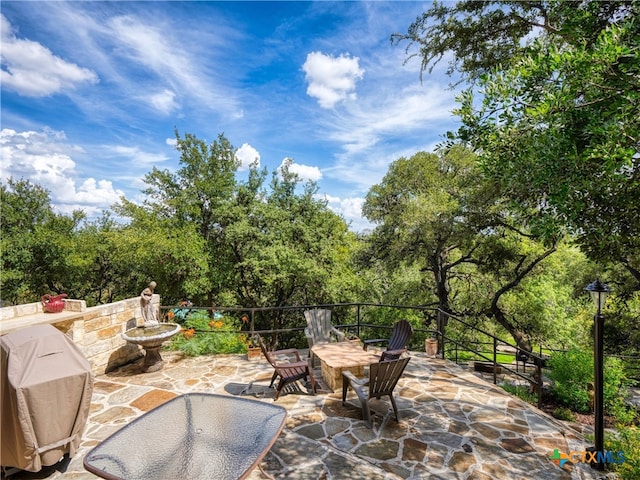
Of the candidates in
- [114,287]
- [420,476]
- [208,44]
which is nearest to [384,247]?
[208,44]

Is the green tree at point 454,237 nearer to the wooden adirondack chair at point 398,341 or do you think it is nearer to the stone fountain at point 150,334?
the wooden adirondack chair at point 398,341

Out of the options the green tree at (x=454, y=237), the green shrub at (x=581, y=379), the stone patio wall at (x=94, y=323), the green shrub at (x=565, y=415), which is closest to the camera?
the stone patio wall at (x=94, y=323)

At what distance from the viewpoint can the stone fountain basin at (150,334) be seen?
193 inches

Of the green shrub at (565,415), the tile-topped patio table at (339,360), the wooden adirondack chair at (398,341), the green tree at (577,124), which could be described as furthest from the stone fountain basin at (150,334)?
the green shrub at (565,415)

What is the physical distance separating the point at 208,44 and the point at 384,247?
8555 mm

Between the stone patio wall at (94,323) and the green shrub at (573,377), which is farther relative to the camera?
the green shrub at (573,377)

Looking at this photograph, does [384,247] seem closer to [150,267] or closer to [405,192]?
[405,192]

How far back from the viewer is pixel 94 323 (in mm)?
5000

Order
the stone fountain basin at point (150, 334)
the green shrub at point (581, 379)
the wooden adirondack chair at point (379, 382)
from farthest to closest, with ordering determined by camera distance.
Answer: the green shrub at point (581, 379) → the stone fountain basin at point (150, 334) → the wooden adirondack chair at point (379, 382)

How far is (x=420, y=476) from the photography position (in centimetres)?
288

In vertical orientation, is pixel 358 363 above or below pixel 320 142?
below

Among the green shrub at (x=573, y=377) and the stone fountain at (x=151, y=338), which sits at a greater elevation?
the stone fountain at (x=151, y=338)

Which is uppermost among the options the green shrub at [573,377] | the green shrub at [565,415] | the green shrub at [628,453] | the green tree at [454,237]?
the green tree at [454,237]

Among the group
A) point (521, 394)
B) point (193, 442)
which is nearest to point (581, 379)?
point (521, 394)
